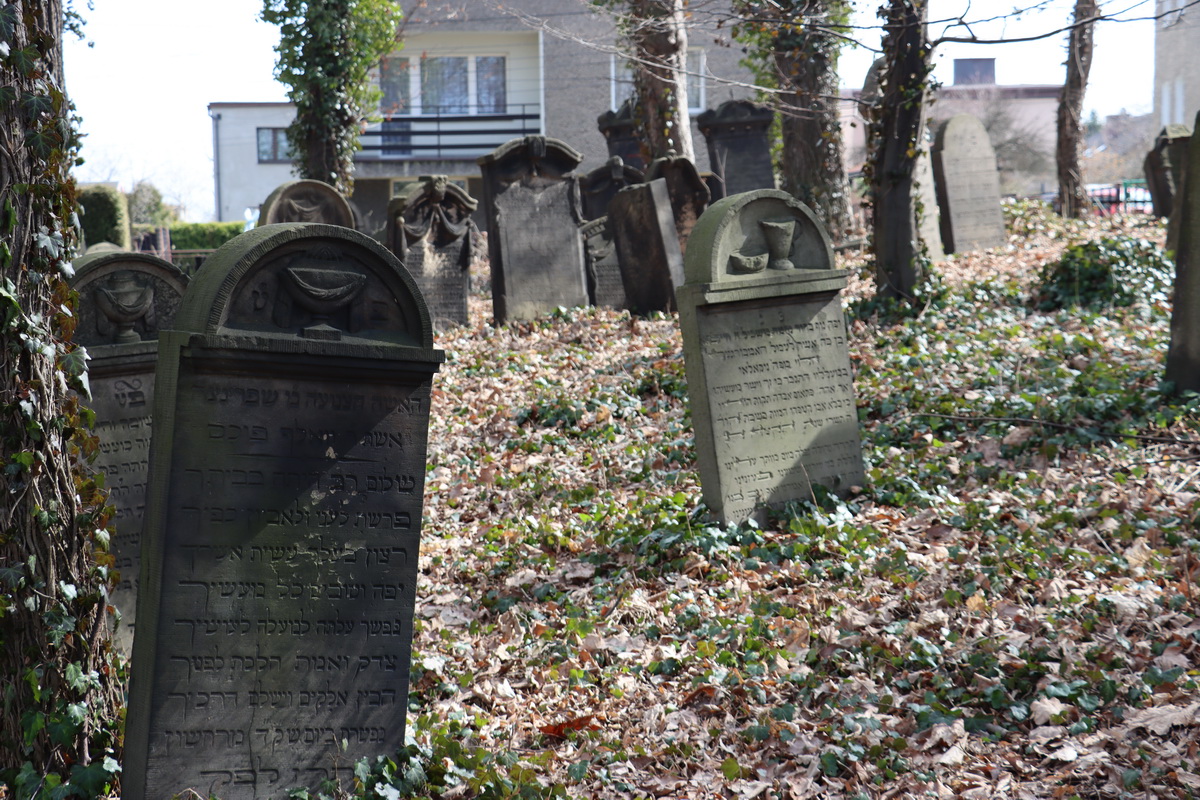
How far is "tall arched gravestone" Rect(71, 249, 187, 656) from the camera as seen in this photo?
213 inches

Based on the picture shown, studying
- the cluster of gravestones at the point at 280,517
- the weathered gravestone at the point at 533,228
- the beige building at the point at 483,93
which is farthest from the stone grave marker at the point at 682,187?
the beige building at the point at 483,93

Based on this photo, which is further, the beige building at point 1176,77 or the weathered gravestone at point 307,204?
the beige building at point 1176,77

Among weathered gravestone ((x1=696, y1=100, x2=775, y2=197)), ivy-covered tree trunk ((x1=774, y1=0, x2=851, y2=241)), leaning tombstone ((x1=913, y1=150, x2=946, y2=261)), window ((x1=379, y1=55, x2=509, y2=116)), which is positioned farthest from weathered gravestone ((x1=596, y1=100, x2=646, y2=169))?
window ((x1=379, y1=55, x2=509, y2=116))

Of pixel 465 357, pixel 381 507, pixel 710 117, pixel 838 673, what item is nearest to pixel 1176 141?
pixel 710 117

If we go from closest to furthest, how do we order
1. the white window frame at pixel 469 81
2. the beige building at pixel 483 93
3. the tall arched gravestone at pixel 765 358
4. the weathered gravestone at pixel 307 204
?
the tall arched gravestone at pixel 765 358
the weathered gravestone at pixel 307 204
the beige building at pixel 483 93
the white window frame at pixel 469 81

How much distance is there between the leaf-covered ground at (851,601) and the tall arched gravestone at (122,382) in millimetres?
1643

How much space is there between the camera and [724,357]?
6.41 metres

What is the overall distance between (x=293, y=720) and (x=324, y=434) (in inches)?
42.0

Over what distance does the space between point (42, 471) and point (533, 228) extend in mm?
10235

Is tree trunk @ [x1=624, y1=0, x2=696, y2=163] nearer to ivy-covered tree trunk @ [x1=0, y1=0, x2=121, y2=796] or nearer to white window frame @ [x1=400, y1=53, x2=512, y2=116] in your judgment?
ivy-covered tree trunk @ [x1=0, y1=0, x2=121, y2=796]

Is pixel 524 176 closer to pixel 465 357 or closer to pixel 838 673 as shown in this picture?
pixel 465 357

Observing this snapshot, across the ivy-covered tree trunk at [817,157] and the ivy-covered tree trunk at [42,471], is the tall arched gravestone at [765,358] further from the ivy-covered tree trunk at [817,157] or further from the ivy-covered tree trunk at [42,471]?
Answer: the ivy-covered tree trunk at [817,157]

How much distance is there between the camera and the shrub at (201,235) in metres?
31.0

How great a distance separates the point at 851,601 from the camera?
5180 millimetres
